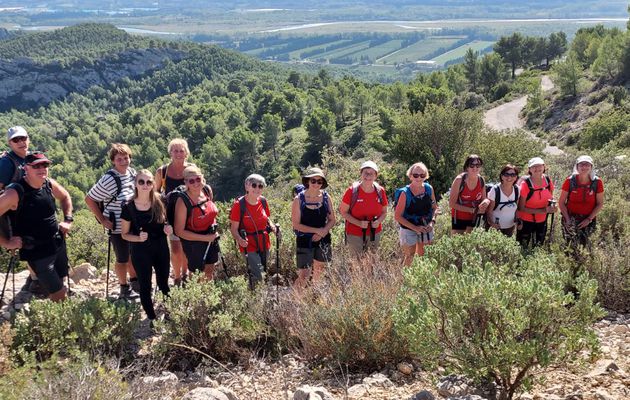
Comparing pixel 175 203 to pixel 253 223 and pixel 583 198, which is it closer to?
pixel 253 223

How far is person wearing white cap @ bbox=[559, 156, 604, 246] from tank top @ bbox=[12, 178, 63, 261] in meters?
4.67

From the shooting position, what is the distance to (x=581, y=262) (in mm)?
4715

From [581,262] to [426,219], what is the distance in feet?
4.63

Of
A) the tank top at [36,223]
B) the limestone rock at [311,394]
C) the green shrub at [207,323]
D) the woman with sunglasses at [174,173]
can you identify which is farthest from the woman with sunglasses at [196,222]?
the limestone rock at [311,394]

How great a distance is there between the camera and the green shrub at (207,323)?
3.92 m

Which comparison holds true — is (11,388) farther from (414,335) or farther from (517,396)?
(517,396)

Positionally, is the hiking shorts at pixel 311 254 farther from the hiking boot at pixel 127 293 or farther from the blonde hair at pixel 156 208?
the hiking boot at pixel 127 293

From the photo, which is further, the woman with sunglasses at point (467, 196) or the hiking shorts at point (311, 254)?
the woman with sunglasses at point (467, 196)

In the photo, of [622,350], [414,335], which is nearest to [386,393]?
[414,335]

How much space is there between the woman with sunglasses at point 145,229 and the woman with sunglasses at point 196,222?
5.8 inches

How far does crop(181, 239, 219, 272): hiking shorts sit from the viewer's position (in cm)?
474

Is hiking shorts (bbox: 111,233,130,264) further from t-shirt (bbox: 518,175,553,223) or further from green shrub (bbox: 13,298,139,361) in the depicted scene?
t-shirt (bbox: 518,175,553,223)

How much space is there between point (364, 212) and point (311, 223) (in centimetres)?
54

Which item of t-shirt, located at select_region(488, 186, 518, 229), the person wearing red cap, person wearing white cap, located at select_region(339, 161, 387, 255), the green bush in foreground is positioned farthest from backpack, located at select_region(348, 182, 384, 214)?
the person wearing red cap
